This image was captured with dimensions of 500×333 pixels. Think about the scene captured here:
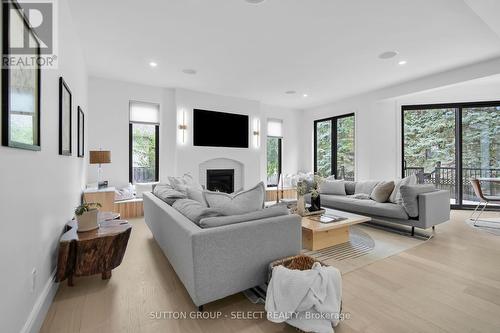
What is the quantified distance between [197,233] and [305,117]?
22.0 ft

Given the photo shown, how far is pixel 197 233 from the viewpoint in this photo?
1589 millimetres

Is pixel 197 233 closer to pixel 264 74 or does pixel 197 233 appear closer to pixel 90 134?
pixel 264 74

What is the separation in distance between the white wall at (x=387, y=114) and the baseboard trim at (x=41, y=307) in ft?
19.5

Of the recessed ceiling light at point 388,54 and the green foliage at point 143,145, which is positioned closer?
the recessed ceiling light at point 388,54

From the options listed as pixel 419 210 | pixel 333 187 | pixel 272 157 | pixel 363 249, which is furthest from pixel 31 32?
pixel 272 157

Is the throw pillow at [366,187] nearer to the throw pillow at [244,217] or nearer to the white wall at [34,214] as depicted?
the throw pillow at [244,217]

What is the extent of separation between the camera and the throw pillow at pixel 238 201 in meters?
1.95

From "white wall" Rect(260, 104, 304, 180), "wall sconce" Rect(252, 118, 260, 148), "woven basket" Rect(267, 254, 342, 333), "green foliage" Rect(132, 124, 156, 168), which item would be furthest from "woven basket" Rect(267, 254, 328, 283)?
"white wall" Rect(260, 104, 304, 180)

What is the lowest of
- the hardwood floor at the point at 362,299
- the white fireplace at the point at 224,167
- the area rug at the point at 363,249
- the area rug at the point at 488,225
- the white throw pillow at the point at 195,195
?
the hardwood floor at the point at 362,299

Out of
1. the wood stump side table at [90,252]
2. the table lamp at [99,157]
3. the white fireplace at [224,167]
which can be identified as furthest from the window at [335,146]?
the wood stump side table at [90,252]

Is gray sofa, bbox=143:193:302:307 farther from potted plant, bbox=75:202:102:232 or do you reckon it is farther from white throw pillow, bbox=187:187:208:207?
potted plant, bbox=75:202:102:232

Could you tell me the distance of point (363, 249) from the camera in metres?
2.93

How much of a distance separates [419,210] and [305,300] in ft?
9.13

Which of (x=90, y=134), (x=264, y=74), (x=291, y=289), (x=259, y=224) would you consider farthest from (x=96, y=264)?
(x=264, y=74)
